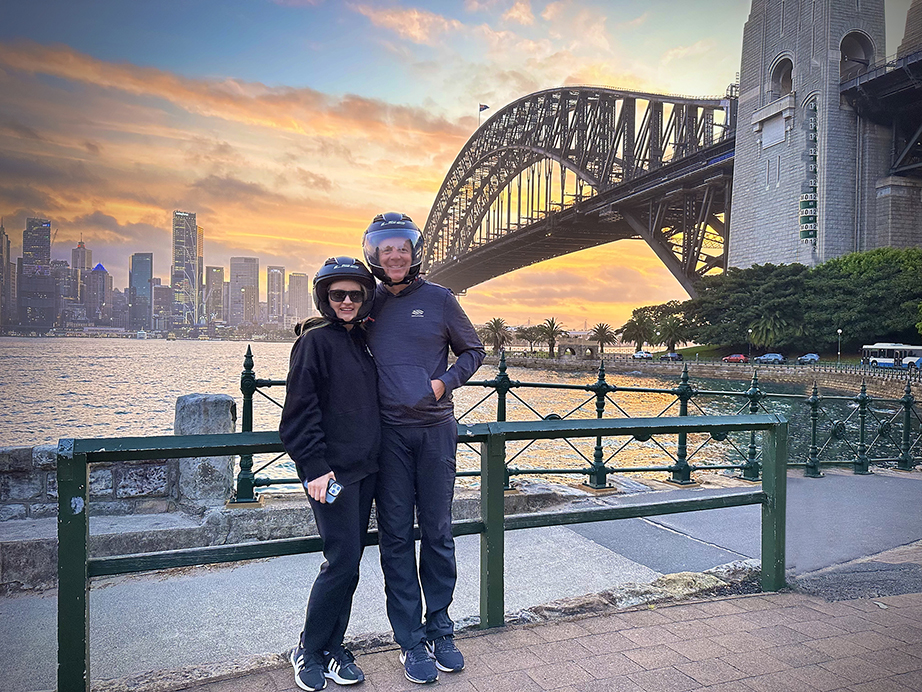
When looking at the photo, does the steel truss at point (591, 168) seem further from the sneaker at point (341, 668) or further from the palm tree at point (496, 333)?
the sneaker at point (341, 668)

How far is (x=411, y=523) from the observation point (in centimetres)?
284

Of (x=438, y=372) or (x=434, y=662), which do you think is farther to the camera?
(x=438, y=372)

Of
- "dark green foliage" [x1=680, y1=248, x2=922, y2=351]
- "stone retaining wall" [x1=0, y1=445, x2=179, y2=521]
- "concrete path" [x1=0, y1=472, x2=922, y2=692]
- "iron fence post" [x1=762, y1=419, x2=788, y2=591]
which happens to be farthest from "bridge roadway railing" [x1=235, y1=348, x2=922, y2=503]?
"dark green foliage" [x1=680, y1=248, x2=922, y2=351]

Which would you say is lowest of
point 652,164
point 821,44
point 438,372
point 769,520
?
point 769,520

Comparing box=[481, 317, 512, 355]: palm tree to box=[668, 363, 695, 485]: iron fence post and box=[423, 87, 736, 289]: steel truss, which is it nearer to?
box=[423, 87, 736, 289]: steel truss

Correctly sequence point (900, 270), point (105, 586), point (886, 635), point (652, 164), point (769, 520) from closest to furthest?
point (886, 635) < point (769, 520) < point (105, 586) < point (900, 270) < point (652, 164)

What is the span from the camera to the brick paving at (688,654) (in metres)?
2.59

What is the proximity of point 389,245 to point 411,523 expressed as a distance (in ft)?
3.72

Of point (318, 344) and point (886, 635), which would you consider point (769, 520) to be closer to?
point (886, 635)

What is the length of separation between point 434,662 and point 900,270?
45.6 m

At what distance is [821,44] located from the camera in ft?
140

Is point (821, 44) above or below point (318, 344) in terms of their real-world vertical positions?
above

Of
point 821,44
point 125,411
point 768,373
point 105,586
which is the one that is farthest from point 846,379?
point 105,586

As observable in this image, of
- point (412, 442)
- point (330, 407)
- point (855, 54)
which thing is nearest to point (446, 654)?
point (412, 442)
